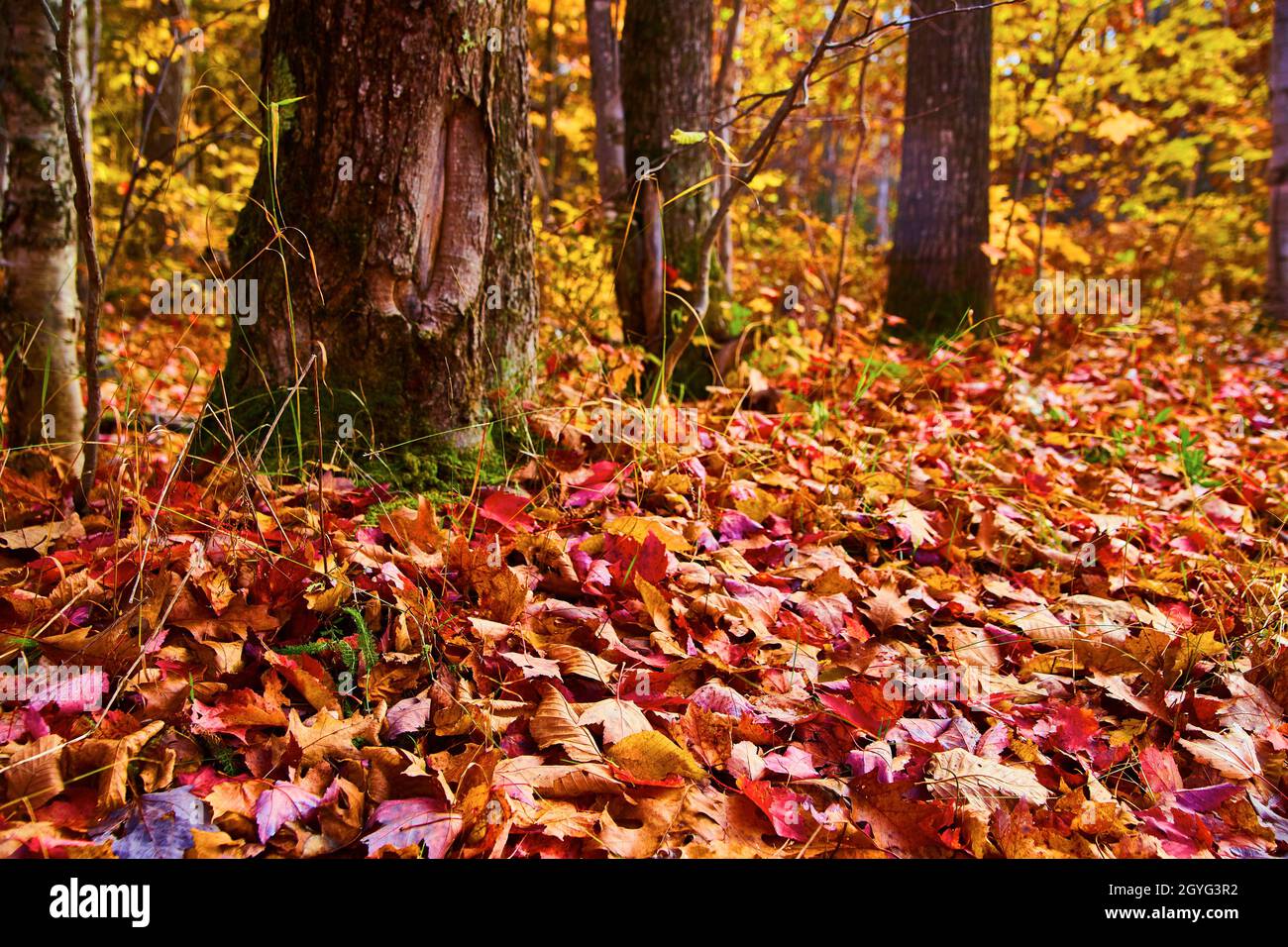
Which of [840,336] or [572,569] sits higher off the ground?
[840,336]

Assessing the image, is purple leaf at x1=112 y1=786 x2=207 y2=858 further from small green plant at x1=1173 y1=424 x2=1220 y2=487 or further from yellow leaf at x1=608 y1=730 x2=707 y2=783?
small green plant at x1=1173 y1=424 x2=1220 y2=487

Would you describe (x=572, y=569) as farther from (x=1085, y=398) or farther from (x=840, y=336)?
(x=1085, y=398)

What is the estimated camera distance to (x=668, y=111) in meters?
4.02

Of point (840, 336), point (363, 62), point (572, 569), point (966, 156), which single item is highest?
point (966, 156)

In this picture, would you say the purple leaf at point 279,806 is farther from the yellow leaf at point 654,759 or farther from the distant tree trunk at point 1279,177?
the distant tree trunk at point 1279,177

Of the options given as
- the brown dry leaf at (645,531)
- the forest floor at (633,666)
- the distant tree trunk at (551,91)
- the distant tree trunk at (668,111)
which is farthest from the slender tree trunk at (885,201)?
the brown dry leaf at (645,531)

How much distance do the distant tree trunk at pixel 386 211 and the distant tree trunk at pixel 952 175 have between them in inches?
149

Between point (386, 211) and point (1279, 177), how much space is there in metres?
7.70

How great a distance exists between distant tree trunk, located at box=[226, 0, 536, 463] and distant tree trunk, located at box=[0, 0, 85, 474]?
71 cm

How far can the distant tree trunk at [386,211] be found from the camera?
7.42 ft
